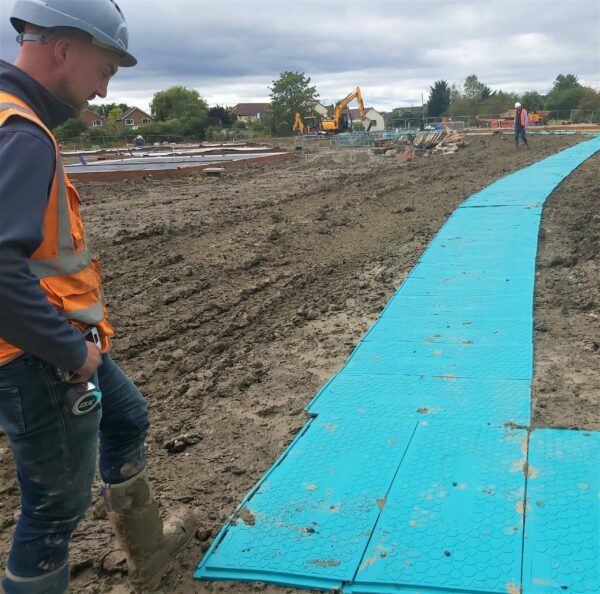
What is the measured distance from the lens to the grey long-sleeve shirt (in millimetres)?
1374

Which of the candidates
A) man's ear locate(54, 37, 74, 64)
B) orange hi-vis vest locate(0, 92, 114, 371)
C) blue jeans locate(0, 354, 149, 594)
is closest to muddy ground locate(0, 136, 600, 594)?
blue jeans locate(0, 354, 149, 594)

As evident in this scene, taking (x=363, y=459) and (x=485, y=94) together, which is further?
(x=485, y=94)

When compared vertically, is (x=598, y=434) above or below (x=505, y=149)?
below

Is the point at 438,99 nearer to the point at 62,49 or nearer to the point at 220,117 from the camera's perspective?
the point at 220,117

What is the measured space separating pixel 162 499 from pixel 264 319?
2696mm

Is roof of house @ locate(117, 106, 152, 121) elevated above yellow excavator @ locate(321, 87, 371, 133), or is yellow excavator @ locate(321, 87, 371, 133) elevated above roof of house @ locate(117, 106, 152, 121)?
roof of house @ locate(117, 106, 152, 121)

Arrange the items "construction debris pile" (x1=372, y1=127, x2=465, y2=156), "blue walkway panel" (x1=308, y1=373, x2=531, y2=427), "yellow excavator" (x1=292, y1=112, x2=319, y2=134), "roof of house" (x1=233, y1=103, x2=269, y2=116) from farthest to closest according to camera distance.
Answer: "roof of house" (x1=233, y1=103, x2=269, y2=116) < "yellow excavator" (x1=292, y1=112, x2=319, y2=134) < "construction debris pile" (x1=372, y1=127, x2=465, y2=156) < "blue walkway panel" (x1=308, y1=373, x2=531, y2=427)

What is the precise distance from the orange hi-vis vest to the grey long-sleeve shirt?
61 millimetres

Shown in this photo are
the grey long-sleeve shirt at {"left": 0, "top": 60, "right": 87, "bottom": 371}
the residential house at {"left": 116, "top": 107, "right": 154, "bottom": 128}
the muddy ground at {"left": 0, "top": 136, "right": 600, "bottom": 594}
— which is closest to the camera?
the grey long-sleeve shirt at {"left": 0, "top": 60, "right": 87, "bottom": 371}

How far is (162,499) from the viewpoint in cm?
287

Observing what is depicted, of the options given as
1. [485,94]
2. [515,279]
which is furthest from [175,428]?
[485,94]

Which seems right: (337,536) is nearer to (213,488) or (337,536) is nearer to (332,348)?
(213,488)

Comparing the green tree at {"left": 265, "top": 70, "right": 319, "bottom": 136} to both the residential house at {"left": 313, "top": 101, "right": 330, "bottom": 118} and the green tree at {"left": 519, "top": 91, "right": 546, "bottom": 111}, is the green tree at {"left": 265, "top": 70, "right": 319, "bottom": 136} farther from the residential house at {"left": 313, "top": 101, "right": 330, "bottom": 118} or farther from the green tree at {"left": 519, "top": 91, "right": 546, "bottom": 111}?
the green tree at {"left": 519, "top": 91, "right": 546, "bottom": 111}

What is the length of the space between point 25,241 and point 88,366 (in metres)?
0.41
